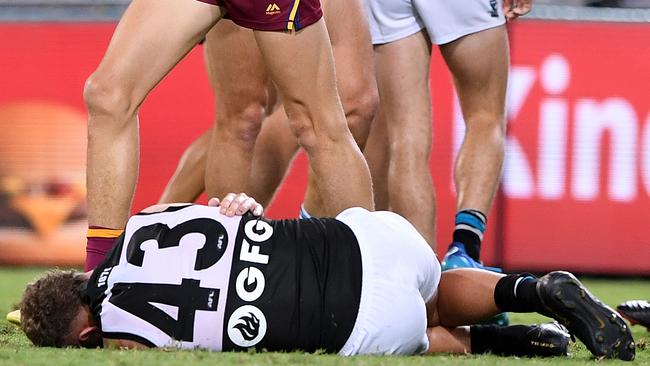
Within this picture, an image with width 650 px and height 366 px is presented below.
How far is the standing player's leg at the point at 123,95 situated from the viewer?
11.1 ft

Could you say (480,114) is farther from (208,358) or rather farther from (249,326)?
(208,358)

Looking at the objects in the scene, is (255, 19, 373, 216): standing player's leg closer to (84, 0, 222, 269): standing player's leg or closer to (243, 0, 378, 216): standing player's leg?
(84, 0, 222, 269): standing player's leg

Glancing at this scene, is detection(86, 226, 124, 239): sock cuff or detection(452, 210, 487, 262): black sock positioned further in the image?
detection(452, 210, 487, 262): black sock

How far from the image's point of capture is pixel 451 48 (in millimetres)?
4570

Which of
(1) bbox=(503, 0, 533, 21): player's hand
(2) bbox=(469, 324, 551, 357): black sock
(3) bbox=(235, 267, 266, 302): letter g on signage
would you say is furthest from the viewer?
(1) bbox=(503, 0, 533, 21): player's hand

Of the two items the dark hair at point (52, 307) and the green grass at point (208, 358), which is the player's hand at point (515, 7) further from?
the dark hair at point (52, 307)

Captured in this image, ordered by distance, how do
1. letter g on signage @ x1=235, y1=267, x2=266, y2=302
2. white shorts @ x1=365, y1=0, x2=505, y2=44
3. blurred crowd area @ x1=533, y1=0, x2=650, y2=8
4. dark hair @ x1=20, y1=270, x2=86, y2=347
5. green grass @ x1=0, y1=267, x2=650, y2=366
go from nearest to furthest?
1. green grass @ x1=0, y1=267, x2=650, y2=366
2. letter g on signage @ x1=235, y1=267, x2=266, y2=302
3. dark hair @ x1=20, y1=270, x2=86, y2=347
4. white shorts @ x1=365, y1=0, x2=505, y2=44
5. blurred crowd area @ x1=533, y1=0, x2=650, y2=8

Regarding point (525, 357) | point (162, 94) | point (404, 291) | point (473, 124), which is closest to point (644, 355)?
point (525, 357)

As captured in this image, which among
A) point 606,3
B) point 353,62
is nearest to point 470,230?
point 353,62

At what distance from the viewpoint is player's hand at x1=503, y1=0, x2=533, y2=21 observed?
480 cm

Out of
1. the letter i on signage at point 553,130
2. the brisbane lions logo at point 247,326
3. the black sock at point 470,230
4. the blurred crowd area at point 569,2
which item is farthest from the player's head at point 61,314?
the blurred crowd area at point 569,2

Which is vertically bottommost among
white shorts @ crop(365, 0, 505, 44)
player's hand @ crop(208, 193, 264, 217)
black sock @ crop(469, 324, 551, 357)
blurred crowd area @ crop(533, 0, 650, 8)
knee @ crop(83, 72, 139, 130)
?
black sock @ crop(469, 324, 551, 357)

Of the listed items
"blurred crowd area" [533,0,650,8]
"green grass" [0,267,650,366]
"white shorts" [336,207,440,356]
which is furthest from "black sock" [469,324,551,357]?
"blurred crowd area" [533,0,650,8]

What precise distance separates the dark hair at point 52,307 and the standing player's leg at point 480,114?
1.73 meters
